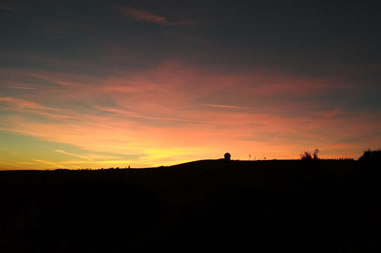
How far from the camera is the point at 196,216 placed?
14008 millimetres

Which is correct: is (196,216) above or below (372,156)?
below

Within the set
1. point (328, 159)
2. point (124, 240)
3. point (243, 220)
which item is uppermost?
point (328, 159)

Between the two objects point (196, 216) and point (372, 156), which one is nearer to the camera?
point (196, 216)

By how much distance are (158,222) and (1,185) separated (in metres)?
12.3

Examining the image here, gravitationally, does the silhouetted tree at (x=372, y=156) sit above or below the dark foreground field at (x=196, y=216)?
above

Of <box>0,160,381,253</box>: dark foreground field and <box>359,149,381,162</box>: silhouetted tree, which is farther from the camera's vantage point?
<box>359,149,381,162</box>: silhouetted tree

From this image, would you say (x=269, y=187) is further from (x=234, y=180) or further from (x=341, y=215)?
(x=341, y=215)

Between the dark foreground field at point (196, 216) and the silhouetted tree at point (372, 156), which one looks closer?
the dark foreground field at point (196, 216)

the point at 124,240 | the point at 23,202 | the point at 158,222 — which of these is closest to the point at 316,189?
the point at 158,222

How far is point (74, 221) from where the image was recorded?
46.0ft

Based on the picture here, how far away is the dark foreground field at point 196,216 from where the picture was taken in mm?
11461

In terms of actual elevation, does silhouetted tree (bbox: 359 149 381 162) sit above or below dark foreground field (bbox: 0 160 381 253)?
above

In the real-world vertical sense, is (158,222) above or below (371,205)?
below

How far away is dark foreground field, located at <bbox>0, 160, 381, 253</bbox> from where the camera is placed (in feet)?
37.6
